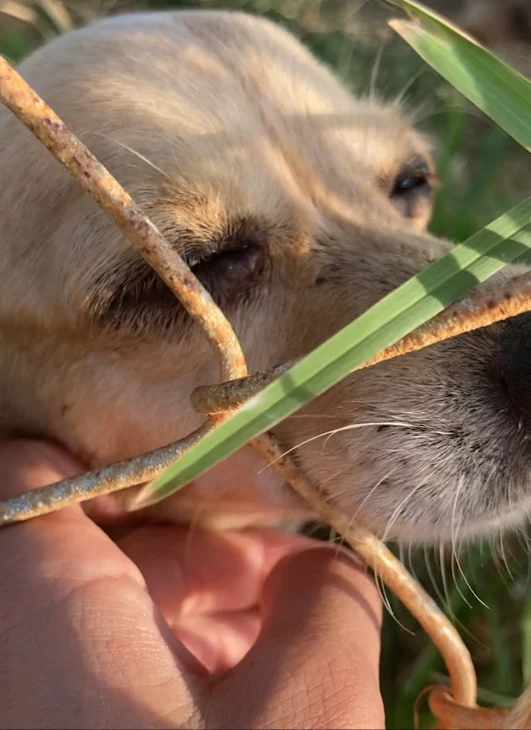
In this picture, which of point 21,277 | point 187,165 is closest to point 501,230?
point 187,165

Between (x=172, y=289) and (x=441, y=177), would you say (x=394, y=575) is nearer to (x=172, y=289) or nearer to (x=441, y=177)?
(x=172, y=289)

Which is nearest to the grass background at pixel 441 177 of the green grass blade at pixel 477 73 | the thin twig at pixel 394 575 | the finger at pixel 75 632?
the thin twig at pixel 394 575

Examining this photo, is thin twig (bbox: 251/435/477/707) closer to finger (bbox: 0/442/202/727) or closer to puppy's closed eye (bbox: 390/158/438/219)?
finger (bbox: 0/442/202/727)

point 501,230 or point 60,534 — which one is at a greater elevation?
point 501,230

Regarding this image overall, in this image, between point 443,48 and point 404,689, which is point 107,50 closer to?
point 443,48

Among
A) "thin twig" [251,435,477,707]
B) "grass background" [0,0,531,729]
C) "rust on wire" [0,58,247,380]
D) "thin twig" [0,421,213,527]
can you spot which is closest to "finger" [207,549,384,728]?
"thin twig" [251,435,477,707]

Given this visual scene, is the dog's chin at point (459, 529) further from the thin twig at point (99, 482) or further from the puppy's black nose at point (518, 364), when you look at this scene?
the thin twig at point (99, 482)
